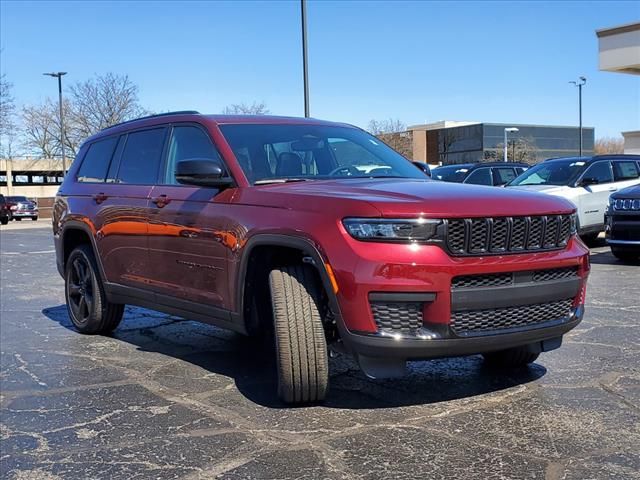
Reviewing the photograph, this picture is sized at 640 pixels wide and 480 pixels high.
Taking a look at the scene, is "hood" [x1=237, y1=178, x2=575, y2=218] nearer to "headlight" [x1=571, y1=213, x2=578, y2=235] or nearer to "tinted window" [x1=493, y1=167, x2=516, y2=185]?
"headlight" [x1=571, y1=213, x2=578, y2=235]

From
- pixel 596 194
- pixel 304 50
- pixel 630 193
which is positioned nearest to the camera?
pixel 630 193

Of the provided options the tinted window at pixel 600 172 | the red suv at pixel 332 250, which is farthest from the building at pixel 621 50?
the red suv at pixel 332 250

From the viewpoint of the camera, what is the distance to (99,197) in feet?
20.0

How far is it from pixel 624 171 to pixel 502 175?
3.22 metres

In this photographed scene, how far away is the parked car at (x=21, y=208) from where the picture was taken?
126 feet

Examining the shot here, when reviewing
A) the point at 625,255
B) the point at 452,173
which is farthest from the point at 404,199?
the point at 452,173

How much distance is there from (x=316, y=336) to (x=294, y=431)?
20.7 inches

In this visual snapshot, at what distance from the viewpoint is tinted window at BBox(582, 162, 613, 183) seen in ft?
42.3

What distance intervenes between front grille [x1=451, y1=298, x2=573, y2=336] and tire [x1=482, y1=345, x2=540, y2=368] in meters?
0.64

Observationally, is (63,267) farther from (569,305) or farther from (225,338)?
(569,305)

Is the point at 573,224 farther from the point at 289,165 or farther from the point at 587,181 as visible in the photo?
the point at 587,181

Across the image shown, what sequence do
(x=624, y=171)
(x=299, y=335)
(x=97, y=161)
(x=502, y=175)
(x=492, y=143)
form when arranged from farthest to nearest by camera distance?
(x=492, y=143)
(x=502, y=175)
(x=624, y=171)
(x=97, y=161)
(x=299, y=335)

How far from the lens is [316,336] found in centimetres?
390

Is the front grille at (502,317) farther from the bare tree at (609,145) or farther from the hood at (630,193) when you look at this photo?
the bare tree at (609,145)
